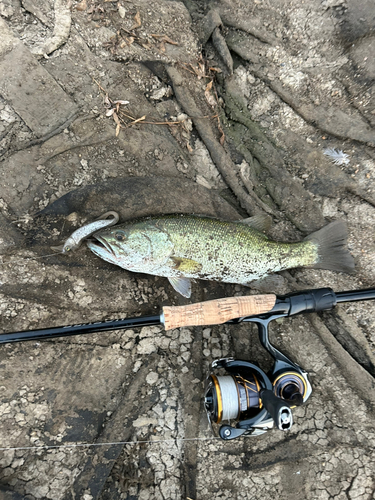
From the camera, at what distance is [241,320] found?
288cm

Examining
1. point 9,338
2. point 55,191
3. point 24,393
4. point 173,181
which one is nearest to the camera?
point 9,338

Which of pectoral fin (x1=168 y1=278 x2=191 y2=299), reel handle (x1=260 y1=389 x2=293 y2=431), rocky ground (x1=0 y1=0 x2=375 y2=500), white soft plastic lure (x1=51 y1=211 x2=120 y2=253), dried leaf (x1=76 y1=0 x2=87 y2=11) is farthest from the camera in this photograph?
pectoral fin (x1=168 y1=278 x2=191 y2=299)

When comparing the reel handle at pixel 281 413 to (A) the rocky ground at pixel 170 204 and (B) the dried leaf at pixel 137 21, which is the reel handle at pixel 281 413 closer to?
(A) the rocky ground at pixel 170 204

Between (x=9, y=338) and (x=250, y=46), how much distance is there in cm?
434

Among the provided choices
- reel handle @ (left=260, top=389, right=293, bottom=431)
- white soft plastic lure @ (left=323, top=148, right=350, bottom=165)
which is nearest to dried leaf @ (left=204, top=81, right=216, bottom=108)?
white soft plastic lure @ (left=323, top=148, right=350, bottom=165)

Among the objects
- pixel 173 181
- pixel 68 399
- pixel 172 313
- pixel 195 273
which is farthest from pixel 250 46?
pixel 68 399

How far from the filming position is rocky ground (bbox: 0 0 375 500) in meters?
3.04

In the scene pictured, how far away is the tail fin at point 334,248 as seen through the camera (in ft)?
11.2

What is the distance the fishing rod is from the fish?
69 centimetres

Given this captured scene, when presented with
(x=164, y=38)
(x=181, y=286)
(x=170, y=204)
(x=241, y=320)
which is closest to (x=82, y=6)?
(x=164, y=38)

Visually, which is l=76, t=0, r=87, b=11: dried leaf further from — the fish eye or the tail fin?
the tail fin

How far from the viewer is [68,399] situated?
3104 mm

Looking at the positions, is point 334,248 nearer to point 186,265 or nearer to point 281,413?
point 186,265

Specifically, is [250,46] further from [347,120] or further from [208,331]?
[208,331]
